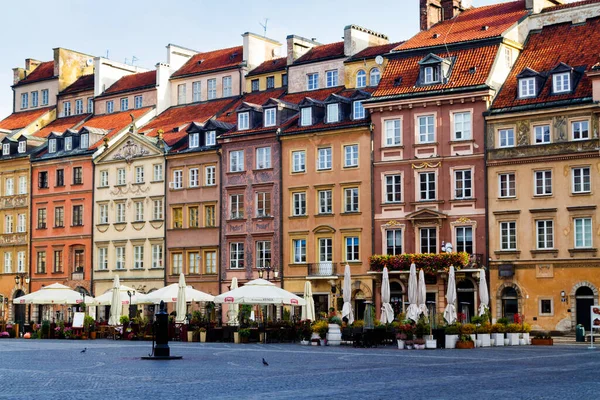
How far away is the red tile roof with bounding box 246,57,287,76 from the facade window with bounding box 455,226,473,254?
18.4 meters

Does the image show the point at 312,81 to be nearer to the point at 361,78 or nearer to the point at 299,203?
the point at 361,78

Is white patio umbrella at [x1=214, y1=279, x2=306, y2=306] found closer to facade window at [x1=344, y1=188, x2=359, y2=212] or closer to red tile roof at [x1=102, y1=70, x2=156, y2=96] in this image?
facade window at [x1=344, y1=188, x2=359, y2=212]

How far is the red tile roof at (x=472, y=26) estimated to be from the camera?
58.2 metres

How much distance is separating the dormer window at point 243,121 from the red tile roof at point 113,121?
416 inches

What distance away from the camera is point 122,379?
81.9ft

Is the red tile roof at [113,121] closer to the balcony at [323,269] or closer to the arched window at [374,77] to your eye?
the arched window at [374,77]

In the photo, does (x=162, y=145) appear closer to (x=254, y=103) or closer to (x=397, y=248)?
(x=254, y=103)

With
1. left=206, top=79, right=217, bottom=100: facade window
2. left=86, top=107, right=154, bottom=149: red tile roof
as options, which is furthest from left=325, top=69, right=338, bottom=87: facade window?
left=86, top=107, right=154, bottom=149: red tile roof

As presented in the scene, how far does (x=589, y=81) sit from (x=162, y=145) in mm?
27050

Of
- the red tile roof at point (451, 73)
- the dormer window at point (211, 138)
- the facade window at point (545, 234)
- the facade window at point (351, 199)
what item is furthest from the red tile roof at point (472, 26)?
the dormer window at point (211, 138)

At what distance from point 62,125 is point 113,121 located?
528cm

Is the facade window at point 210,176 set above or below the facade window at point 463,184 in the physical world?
above

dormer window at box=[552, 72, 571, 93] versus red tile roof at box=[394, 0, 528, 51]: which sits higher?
red tile roof at box=[394, 0, 528, 51]

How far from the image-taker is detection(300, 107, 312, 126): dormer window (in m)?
62.1
